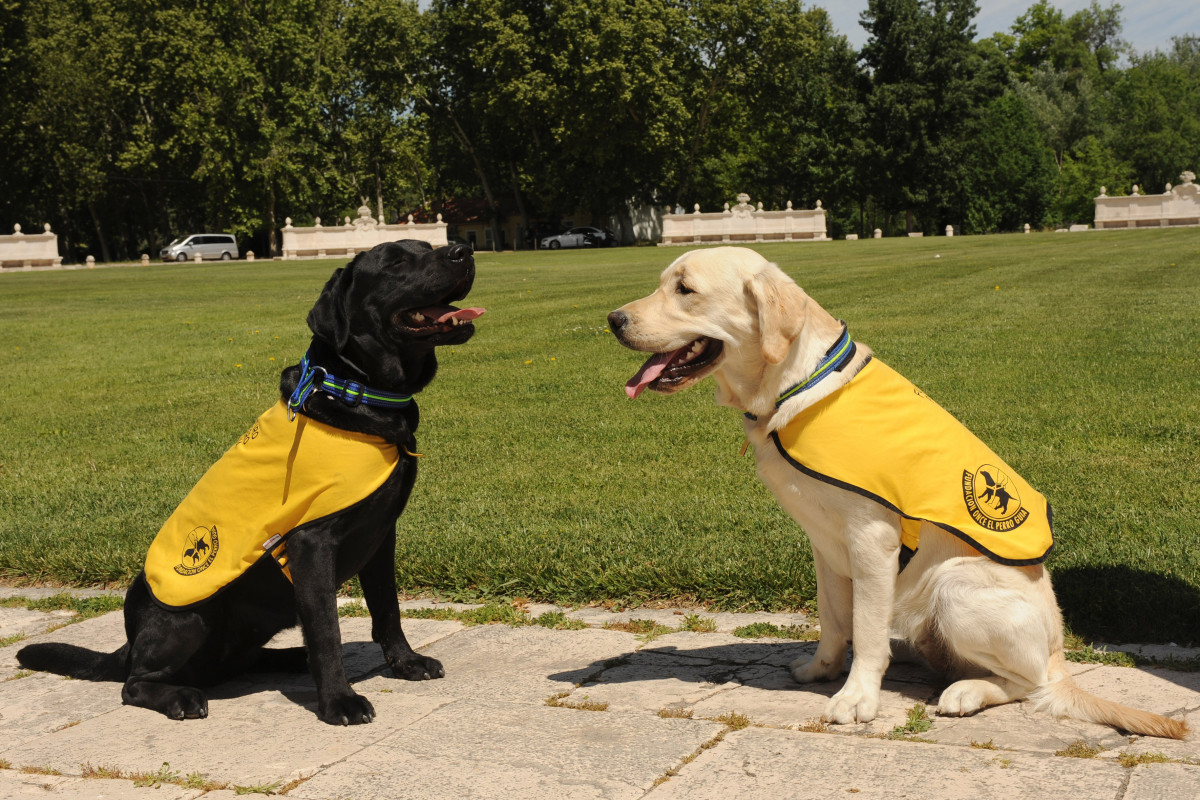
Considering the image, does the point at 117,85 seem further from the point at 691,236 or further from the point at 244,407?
the point at 244,407

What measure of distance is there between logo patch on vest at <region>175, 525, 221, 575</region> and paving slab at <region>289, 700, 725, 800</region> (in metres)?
1.04

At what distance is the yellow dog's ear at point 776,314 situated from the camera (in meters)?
3.81

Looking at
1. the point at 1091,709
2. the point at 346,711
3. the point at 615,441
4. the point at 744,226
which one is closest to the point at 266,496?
the point at 346,711

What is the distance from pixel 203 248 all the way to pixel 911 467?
60.7m

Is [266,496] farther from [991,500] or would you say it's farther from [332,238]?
[332,238]

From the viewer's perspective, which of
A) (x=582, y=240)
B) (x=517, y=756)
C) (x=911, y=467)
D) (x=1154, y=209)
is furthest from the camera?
(x=582, y=240)

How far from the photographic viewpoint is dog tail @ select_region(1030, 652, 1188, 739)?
341cm

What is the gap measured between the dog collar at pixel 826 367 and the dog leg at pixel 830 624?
2.09 feet

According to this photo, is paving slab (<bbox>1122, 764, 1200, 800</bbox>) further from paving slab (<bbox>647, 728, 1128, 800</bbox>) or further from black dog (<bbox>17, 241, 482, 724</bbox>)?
black dog (<bbox>17, 241, 482, 724</bbox>)

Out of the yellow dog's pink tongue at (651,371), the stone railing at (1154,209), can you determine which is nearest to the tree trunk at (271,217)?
the stone railing at (1154,209)

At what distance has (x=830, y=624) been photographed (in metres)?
4.18

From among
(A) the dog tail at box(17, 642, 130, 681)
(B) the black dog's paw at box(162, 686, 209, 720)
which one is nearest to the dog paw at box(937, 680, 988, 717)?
(B) the black dog's paw at box(162, 686, 209, 720)

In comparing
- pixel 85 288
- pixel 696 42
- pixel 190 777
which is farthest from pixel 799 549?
pixel 696 42

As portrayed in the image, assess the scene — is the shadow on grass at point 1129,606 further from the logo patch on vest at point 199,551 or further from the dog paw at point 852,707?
the logo patch on vest at point 199,551
